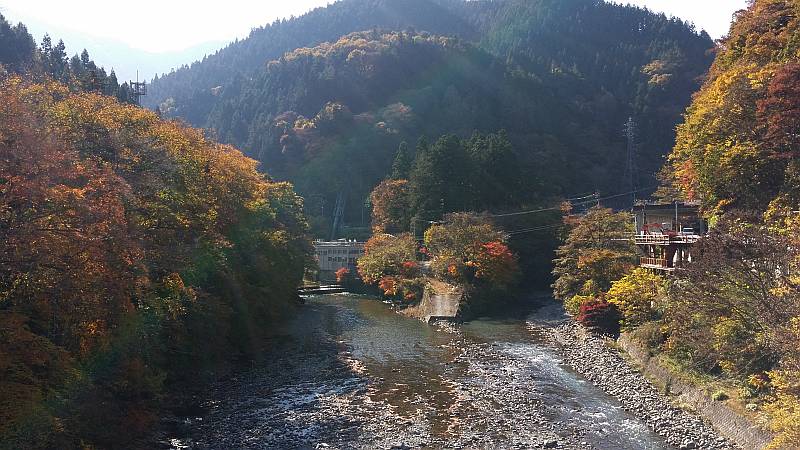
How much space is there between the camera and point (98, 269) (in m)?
11.7

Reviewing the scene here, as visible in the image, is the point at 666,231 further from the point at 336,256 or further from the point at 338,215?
the point at 338,215

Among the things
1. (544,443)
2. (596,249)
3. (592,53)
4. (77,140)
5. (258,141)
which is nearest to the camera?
(544,443)

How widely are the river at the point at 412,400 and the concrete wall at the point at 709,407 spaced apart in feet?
6.25

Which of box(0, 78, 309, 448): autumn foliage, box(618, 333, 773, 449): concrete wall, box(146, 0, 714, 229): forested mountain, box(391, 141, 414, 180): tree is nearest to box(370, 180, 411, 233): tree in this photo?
box(391, 141, 414, 180): tree

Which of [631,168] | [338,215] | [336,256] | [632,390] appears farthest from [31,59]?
[631,168]

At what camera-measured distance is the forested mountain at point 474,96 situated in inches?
3484

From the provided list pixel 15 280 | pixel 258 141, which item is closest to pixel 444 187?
pixel 15 280

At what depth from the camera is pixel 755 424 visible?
1403cm

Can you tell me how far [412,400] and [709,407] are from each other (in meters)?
9.50

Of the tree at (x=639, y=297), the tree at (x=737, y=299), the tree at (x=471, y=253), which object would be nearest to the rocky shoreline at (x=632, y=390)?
the tree at (x=639, y=297)

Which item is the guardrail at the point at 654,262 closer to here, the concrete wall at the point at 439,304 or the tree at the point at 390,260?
the concrete wall at the point at 439,304

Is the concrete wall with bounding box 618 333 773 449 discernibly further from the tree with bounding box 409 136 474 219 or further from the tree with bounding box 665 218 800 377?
the tree with bounding box 409 136 474 219

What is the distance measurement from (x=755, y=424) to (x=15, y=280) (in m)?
18.0

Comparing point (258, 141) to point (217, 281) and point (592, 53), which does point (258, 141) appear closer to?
point (217, 281)
